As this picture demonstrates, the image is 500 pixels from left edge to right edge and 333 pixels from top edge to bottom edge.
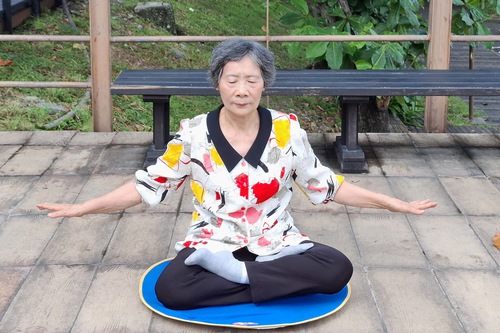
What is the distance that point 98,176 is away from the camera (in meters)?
5.14

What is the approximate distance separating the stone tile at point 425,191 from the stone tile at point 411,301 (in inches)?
36.0

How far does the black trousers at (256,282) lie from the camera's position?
10.5 ft

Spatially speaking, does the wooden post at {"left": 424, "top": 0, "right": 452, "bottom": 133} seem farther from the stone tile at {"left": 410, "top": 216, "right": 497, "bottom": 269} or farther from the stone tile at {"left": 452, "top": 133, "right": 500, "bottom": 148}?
the stone tile at {"left": 410, "top": 216, "right": 497, "bottom": 269}

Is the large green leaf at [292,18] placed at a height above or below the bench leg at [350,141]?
above

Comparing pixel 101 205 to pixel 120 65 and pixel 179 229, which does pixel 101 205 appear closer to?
pixel 179 229

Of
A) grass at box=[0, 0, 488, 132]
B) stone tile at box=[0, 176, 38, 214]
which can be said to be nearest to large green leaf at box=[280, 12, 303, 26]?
grass at box=[0, 0, 488, 132]

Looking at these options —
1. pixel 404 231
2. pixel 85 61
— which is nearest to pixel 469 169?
pixel 404 231

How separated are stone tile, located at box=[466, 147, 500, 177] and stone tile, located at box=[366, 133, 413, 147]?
1.41 feet

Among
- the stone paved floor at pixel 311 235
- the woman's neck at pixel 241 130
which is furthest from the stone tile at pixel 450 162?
the woman's neck at pixel 241 130

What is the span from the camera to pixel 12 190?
4.84m

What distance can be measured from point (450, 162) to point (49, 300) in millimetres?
2932

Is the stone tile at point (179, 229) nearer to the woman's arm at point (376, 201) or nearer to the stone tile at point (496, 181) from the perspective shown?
the woman's arm at point (376, 201)

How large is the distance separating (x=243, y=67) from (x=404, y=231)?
1.49 metres

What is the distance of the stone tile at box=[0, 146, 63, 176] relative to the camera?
17.0 ft
